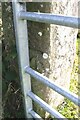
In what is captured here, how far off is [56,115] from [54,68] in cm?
38

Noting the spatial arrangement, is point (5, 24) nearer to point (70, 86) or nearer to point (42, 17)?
point (42, 17)

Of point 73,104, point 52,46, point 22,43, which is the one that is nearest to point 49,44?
point 52,46

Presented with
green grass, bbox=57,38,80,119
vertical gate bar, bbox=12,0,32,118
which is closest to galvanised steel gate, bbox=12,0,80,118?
vertical gate bar, bbox=12,0,32,118

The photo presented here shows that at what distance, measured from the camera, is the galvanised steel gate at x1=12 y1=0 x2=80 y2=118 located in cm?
146

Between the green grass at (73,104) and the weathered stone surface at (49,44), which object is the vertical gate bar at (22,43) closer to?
the weathered stone surface at (49,44)

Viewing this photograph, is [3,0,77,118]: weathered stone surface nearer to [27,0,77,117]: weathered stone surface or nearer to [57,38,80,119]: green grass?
[27,0,77,117]: weathered stone surface

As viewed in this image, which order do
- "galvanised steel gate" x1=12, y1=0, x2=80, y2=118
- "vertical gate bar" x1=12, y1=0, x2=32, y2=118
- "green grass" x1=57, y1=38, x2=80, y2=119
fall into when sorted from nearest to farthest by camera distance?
1. "galvanised steel gate" x1=12, y1=0, x2=80, y2=118
2. "vertical gate bar" x1=12, y1=0, x2=32, y2=118
3. "green grass" x1=57, y1=38, x2=80, y2=119

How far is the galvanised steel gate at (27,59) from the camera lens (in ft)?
4.79

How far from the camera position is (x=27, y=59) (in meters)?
1.82

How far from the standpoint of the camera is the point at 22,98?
6.69 ft

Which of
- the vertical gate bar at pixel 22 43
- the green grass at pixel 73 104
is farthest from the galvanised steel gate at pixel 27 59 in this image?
the green grass at pixel 73 104

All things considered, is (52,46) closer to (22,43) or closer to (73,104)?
(22,43)

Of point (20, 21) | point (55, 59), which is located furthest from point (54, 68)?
point (20, 21)

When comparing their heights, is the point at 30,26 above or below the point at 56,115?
above
